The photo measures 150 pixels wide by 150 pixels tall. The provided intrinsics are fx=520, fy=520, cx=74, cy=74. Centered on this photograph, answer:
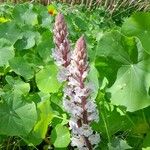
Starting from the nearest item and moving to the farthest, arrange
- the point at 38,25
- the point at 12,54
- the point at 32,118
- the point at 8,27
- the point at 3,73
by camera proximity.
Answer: the point at 32,118, the point at 12,54, the point at 3,73, the point at 8,27, the point at 38,25

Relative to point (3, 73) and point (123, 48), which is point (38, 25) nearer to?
point (3, 73)

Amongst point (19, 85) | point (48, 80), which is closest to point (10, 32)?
point (19, 85)

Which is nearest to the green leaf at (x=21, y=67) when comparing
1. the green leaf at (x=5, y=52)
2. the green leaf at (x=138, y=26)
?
the green leaf at (x=5, y=52)

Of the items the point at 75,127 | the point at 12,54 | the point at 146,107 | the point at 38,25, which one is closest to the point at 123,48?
the point at 146,107

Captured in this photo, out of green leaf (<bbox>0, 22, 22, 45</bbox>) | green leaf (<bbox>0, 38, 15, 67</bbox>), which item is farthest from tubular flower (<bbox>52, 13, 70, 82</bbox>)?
green leaf (<bbox>0, 22, 22, 45</bbox>)

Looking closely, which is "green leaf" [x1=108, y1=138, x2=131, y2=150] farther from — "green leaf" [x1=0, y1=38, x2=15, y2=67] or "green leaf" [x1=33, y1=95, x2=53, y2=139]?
"green leaf" [x1=0, y1=38, x2=15, y2=67]

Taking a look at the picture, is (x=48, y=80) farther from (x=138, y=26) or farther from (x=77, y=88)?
(x=77, y=88)

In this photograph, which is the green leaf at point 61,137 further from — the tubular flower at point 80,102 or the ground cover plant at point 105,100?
the tubular flower at point 80,102
